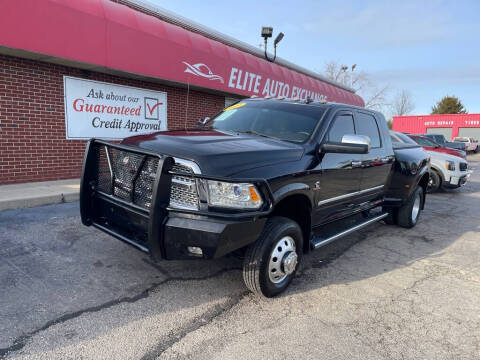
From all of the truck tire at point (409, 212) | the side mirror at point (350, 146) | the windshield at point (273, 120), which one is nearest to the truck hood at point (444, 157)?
the truck tire at point (409, 212)

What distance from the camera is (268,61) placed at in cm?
1393

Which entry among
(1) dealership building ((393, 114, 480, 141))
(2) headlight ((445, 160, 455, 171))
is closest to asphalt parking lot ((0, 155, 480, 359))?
(2) headlight ((445, 160, 455, 171))

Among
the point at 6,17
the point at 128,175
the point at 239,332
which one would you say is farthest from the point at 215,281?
the point at 6,17

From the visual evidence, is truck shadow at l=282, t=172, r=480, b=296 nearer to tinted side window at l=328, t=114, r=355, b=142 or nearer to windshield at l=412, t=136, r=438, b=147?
tinted side window at l=328, t=114, r=355, b=142

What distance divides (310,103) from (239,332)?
2771 mm

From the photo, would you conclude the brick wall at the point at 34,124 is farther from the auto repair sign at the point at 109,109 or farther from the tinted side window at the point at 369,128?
the tinted side window at the point at 369,128

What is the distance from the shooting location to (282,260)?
123 inches

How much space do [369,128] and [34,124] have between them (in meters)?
6.81

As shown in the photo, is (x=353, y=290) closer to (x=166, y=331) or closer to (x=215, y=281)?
(x=215, y=281)

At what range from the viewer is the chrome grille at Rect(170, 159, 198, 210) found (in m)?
2.65

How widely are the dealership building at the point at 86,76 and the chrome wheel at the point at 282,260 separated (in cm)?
607

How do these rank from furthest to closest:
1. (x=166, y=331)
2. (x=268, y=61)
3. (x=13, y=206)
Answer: (x=268, y=61)
(x=13, y=206)
(x=166, y=331)

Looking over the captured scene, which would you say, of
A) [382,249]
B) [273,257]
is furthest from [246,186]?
[382,249]

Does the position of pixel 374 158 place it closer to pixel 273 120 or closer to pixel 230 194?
pixel 273 120
